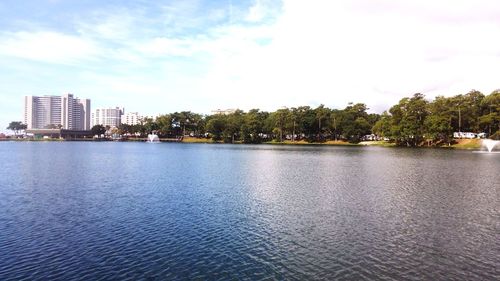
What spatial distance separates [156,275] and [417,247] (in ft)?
53.0

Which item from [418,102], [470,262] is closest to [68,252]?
[470,262]

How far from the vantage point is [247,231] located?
88.3ft

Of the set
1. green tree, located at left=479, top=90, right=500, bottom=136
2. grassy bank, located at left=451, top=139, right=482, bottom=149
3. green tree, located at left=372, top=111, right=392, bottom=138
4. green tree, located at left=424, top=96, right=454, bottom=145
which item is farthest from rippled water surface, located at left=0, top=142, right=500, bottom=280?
green tree, located at left=372, top=111, right=392, bottom=138

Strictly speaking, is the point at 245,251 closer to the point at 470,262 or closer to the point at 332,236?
the point at 332,236

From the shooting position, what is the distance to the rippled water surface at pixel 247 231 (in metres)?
19.6

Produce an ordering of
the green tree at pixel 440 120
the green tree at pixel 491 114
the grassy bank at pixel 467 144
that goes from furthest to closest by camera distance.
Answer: the grassy bank at pixel 467 144 < the green tree at pixel 440 120 < the green tree at pixel 491 114

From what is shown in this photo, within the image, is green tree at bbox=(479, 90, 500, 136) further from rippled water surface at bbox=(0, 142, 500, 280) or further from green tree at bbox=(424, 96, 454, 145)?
rippled water surface at bbox=(0, 142, 500, 280)

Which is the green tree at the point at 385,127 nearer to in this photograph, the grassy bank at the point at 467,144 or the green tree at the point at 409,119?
the green tree at the point at 409,119

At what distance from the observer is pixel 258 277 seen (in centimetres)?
1864

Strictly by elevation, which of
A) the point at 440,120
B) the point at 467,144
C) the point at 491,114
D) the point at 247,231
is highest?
the point at 491,114

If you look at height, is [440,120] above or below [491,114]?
below

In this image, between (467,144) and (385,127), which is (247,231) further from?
(385,127)

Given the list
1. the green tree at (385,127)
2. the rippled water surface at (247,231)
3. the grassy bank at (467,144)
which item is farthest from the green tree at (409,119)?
the rippled water surface at (247,231)

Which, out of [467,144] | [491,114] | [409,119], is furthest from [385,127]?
[491,114]
